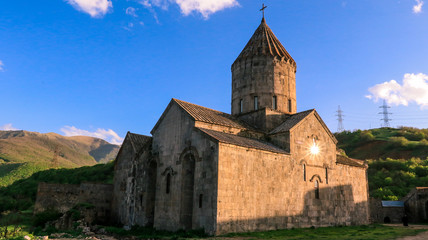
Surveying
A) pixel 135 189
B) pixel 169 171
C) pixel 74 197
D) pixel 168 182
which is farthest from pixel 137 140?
pixel 74 197

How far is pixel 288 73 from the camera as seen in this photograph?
70.5 ft

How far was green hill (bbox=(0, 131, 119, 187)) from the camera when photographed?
56.4 m

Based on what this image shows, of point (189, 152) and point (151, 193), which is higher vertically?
point (189, 152)

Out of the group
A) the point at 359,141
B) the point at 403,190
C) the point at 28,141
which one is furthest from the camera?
the point at 28,141

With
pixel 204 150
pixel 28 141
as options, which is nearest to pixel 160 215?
pixel 204 150

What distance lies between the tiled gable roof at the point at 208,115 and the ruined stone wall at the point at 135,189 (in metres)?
3.66

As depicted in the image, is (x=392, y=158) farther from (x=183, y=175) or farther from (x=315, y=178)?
(x=183, y=175)

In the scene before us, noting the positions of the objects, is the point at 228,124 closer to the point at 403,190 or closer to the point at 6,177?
the point at 403,190

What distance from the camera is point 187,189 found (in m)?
15.5

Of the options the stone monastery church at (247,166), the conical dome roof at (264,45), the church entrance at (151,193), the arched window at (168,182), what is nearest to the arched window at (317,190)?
the stone monastery church at (247,166)

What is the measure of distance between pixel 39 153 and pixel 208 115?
91.1 m

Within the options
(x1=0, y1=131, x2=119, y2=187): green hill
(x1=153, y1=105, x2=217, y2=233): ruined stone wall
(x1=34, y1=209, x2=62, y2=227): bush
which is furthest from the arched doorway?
(x1=0, y1=131, x2=119, y2=187): green hill

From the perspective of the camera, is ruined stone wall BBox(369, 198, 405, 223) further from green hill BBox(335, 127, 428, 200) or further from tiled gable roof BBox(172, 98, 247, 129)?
tiled gable roof BBox(172, 98, 247, 129)

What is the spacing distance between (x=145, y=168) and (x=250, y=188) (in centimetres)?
737
